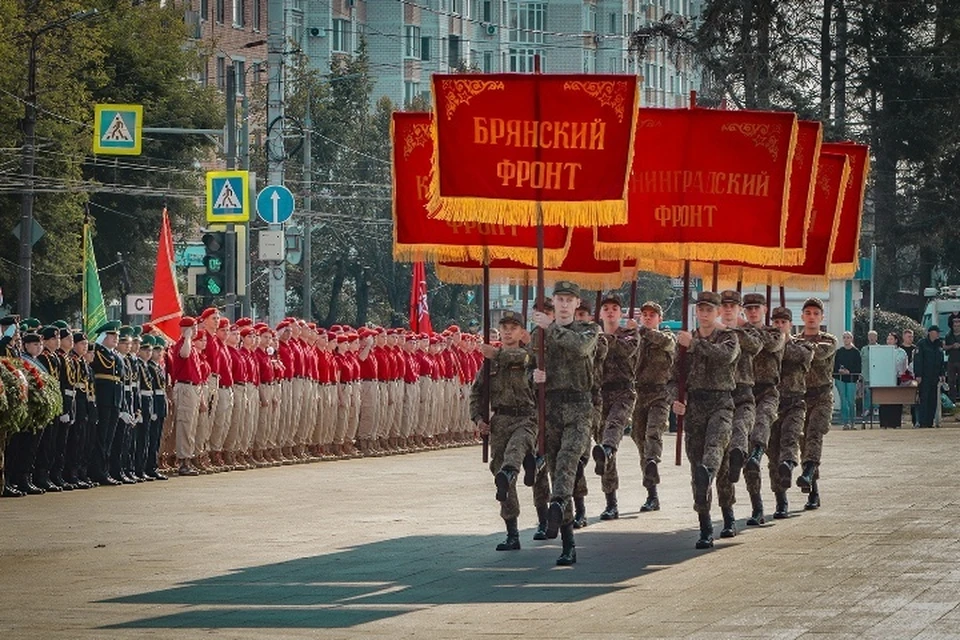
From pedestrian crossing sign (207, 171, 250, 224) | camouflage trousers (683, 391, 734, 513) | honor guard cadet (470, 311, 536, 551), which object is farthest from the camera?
pedestrian crossing sign (207, 171, 250, 224)

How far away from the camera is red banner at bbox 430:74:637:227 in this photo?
Answer: 1720 cm

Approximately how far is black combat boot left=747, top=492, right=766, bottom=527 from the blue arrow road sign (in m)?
18.7

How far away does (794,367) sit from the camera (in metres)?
19.8

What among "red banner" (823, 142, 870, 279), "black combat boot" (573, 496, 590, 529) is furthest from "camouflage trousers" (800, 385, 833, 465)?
"red banner" (823, 142, 870, 279)

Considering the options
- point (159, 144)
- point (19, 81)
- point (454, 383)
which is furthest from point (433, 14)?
point (454, 383)

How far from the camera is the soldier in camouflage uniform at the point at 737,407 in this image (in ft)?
58.1

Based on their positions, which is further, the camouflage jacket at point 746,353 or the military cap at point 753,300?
the military cap at point 753,300

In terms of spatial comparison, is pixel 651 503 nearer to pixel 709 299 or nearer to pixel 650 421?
pixel 650 421

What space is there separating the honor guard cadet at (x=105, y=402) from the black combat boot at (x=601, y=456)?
21.7 feet

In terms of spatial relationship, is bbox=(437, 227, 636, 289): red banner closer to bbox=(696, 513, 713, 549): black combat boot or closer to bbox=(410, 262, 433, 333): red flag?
bbox=(696, 513, 713, 549): black combat boot

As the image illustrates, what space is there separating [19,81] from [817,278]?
26621mm

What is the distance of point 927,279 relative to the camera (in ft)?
184

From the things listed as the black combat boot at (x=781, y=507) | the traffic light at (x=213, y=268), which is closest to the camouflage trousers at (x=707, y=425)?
the black combat boot at (x=781, y=507)

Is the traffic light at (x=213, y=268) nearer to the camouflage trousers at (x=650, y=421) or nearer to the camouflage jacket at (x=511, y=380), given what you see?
the camouflage trousers at (x=650, y=421)
